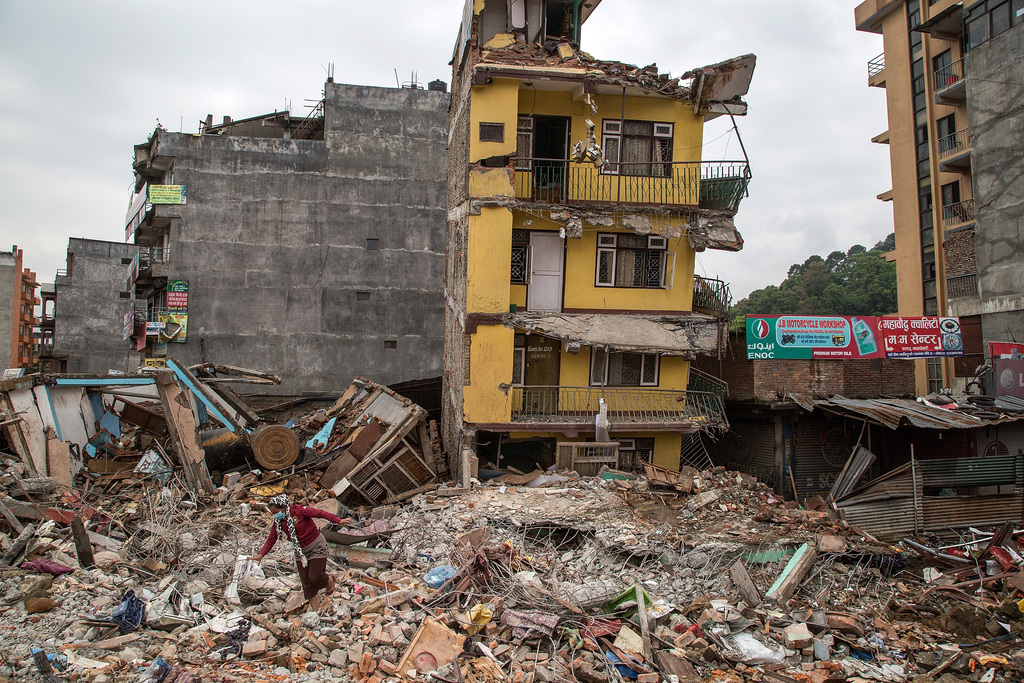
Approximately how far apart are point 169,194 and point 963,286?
30.6 meters

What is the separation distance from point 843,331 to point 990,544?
22.5 ft

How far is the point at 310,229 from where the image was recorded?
27.2m

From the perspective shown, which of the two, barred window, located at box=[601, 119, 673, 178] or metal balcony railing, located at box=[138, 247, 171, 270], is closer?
barred window, located at box=[601, 119, 673, 178]

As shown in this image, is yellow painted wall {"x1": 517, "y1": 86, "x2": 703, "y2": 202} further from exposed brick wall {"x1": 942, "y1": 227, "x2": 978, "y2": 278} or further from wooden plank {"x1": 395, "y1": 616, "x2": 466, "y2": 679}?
exposed brick wall {"x1": 942, "y1": 227, "x2": 978, "y2": 278}

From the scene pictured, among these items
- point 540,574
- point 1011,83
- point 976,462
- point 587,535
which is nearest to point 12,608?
point 540,574

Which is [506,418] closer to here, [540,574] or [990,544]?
[540,574]

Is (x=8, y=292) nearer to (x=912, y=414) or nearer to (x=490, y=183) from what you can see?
(x=490, y=183)

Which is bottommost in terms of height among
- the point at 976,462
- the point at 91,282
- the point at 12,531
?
the point at 12,531

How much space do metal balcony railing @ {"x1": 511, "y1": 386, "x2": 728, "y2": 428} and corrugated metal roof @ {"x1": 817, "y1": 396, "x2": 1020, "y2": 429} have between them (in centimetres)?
284

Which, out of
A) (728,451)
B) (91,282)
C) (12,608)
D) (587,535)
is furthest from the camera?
(91,282)

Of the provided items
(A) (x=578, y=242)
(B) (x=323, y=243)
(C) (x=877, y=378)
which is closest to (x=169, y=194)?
(B) (x=323, y=243)

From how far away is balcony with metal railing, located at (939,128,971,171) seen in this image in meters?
25.3

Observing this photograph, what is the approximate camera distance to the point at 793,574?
10.3 metres

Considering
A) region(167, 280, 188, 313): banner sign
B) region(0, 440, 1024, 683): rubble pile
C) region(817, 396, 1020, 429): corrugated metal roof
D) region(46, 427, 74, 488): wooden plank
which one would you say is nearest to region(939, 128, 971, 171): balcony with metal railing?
region(817, 396, 1020, 429): corrugated metal roof
